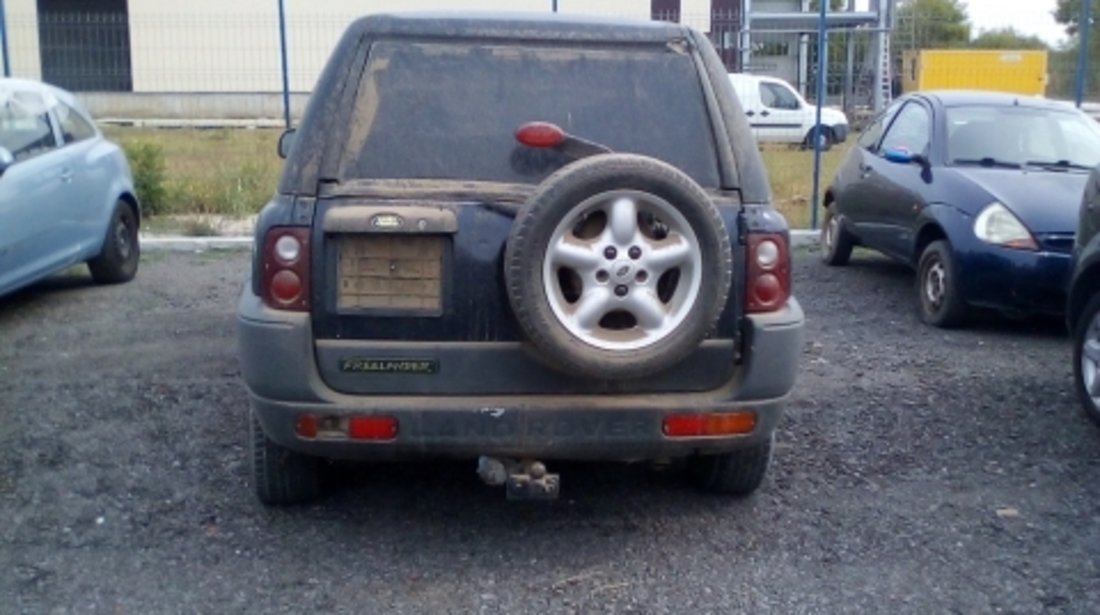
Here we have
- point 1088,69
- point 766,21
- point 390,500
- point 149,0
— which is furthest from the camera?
point 149,0

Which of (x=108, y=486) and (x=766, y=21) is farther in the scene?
(x=766, y=21)

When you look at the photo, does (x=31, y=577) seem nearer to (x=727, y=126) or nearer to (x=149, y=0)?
(x=727, y=126)

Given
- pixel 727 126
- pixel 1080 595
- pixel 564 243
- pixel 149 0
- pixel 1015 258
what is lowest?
pixel 1080 595

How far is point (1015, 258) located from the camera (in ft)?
26.0

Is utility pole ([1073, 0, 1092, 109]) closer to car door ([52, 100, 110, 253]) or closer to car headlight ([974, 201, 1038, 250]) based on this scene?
car headlight ([974, 201, 1038, 250])

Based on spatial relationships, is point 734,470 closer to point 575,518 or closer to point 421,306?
point 575,518

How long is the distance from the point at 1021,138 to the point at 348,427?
20.4 ft

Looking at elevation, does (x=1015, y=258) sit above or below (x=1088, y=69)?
below

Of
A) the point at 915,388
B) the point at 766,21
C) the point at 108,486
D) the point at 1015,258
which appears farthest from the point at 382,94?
the point at 766,21

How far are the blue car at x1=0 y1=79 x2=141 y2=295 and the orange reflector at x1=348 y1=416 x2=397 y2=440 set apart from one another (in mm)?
4318

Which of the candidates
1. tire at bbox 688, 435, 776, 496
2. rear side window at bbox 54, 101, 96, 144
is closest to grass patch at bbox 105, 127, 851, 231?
rear side window at bbox 54, 101, 96, 144

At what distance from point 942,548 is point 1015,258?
348 cm

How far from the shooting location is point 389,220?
170 inches

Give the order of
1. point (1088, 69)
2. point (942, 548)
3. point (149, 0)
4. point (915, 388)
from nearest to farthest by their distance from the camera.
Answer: point (942, 548) < point (915, 388) < point (1088, 69) < point (149, 0)
